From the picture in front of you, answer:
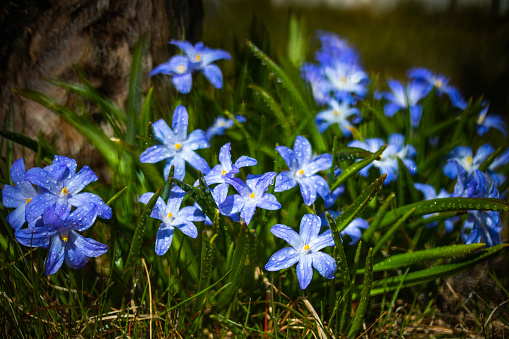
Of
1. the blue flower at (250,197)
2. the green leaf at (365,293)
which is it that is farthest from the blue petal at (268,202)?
the green leaf at (365,293)

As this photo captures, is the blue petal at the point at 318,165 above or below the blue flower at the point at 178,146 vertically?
below

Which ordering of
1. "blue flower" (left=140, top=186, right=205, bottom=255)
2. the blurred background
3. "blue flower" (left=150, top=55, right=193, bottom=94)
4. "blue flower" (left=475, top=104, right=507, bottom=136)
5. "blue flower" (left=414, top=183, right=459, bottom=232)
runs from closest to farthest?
1. "blue flower" (left=140, top=186, right=205, bottom=255)
2. "blue flower" (left=414, top=183, right=459, bottom=232)
3. "blue flower" (left=150, top=55, right=193, bottom=94)
4. "blue flower" (left=475, top=104, right=507, bottom=136)
5. the blurred background

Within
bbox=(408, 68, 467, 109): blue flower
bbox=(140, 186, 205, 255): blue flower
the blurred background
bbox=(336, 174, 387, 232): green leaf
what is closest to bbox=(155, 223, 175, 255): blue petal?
bbox=(140, 186, 205, 255): blue flower

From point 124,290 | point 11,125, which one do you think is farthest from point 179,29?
point 124,290

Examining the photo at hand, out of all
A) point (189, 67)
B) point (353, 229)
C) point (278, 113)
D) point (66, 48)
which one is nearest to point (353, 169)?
point (353, 229)

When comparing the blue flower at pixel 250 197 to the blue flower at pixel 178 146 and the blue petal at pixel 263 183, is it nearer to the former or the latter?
the blue petal at pixel 263 183

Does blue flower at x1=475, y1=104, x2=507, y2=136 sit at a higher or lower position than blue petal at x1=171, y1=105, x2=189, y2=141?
lower

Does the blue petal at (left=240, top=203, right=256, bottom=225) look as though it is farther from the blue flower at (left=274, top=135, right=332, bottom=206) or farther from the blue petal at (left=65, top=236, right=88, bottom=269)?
the blue petal at (left=65, top=236, right=88, bottom=269)
